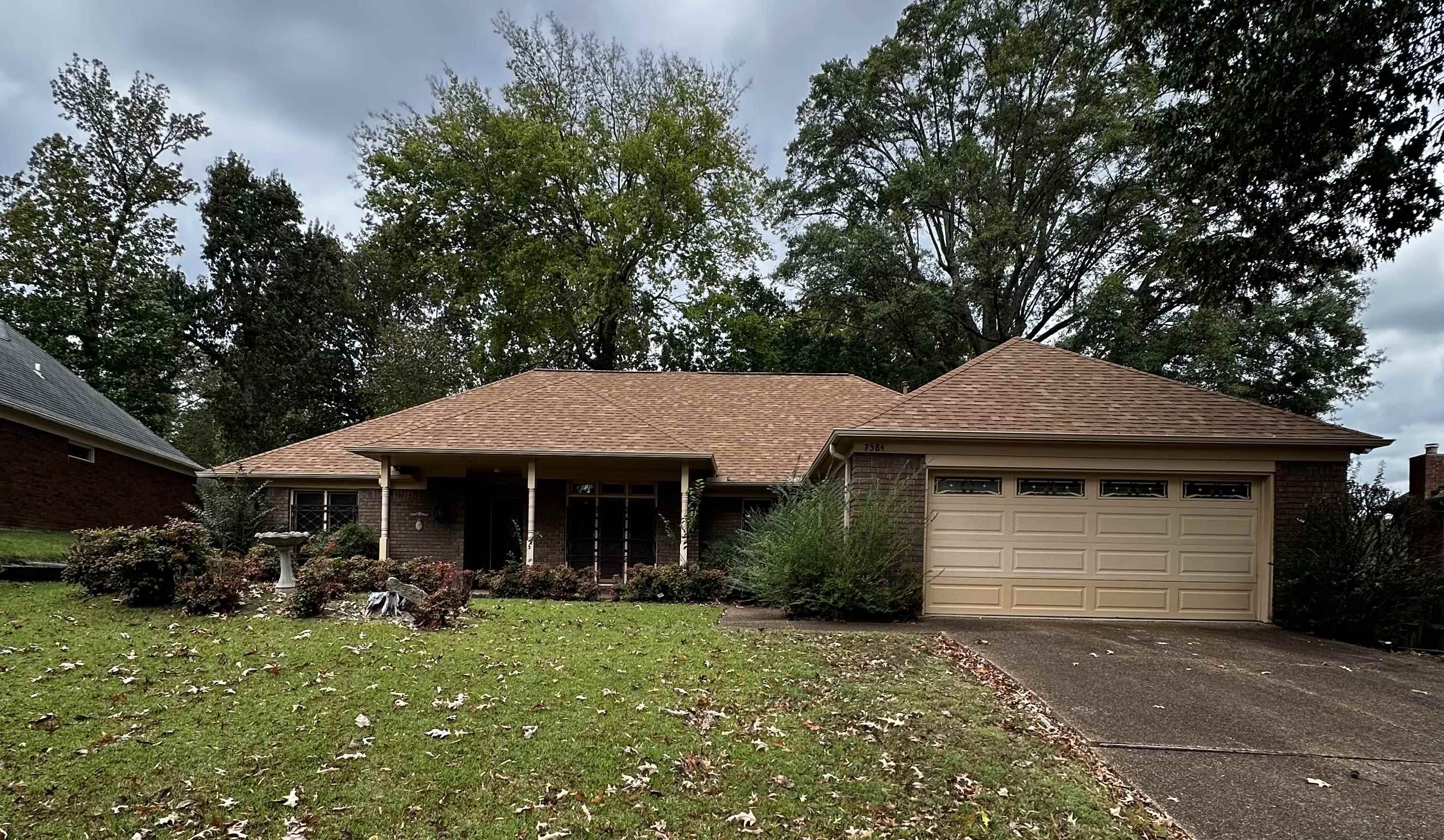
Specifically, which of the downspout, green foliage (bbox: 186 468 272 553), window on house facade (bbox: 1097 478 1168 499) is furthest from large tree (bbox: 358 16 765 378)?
window on house facade (bbox: 1097 478 1168 499)

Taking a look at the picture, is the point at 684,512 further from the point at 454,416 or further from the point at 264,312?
the point at 264,312

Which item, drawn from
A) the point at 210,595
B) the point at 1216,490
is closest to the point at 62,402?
the point at 210,595

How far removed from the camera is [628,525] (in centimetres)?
1662

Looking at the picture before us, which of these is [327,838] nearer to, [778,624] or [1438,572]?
[778,624]

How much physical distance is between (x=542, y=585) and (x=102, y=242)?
24345 mm

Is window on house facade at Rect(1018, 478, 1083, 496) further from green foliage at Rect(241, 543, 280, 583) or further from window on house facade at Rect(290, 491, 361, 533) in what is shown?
window on house facade at Rect(290, 491, 361, 533)

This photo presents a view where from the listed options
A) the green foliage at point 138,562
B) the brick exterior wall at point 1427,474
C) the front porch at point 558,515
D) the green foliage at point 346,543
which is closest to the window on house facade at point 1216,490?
the brick exterior wall at point 1427,474

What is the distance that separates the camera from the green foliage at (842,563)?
10305 millimetres

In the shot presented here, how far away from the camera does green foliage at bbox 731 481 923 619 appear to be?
1030cm

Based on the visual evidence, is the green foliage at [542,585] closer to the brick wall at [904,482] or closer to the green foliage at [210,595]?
A: the green foliage at [210,595]

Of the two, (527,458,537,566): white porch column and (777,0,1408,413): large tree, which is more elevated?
(777,0,1408,413): large tree

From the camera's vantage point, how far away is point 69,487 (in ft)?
54.9

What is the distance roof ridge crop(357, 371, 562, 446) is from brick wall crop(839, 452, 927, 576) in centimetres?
867

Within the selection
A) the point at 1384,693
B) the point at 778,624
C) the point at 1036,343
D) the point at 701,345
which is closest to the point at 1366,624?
the point at 1384,693
